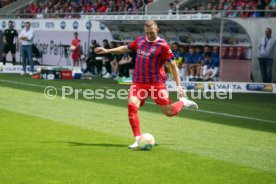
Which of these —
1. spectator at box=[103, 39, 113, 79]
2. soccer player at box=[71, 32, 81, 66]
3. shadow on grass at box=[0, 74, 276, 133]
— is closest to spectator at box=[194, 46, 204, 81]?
shadow on grass at box=[0, 74, 276, 133]

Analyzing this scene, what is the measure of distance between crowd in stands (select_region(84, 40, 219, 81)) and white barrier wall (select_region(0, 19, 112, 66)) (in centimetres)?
145

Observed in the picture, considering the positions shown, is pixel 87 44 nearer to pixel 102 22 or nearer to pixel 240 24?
pixel 102 22

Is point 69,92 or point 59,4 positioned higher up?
point 59,4

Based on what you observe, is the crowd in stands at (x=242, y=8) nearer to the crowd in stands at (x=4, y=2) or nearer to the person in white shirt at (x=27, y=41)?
the person in white shirt at (x=27, y=41)

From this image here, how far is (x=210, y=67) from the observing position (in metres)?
27.6

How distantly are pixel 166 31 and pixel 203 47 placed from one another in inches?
113

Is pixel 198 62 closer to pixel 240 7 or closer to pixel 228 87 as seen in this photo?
pixel 240 7

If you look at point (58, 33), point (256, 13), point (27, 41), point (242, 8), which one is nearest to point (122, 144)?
point (256, 13)

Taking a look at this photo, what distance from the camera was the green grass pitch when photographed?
900 centimetres

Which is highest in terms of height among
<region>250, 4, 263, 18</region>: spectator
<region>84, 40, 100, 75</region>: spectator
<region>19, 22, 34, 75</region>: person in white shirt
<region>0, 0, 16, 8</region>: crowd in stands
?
<region>0, 0, 16, 8</region>: crowd in stands

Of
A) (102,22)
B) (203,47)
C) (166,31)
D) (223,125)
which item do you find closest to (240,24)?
(203,47)

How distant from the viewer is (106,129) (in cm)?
1375

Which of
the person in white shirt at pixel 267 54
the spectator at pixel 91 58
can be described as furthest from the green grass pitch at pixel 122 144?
A: the spectator at pixel 91 58

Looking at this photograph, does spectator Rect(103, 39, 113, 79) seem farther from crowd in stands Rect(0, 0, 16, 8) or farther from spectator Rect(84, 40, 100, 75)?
crowd in stands Rect(0, 0, 16, 8)
